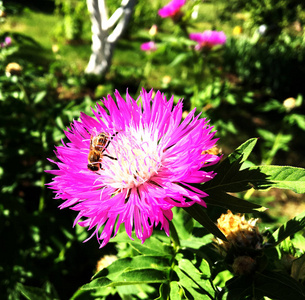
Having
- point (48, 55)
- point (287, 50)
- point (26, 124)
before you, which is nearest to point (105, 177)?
point (26, 124)

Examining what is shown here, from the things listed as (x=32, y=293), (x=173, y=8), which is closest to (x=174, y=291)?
(x=32, y=293)

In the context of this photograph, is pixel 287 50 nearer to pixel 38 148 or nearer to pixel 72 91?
pixel 72 91

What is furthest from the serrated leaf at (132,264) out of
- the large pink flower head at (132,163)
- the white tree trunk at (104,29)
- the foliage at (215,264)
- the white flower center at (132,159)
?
the white tree trunk at (104,29)

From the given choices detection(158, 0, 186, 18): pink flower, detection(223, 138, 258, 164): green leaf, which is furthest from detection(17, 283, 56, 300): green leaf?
detection(158, 0, 186, 18): pink flower

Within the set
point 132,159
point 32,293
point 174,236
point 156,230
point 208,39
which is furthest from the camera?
point 208,39

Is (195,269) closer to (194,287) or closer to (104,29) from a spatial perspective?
(194,287)
